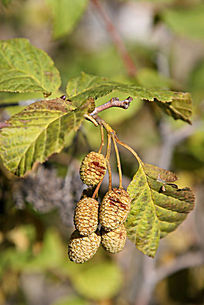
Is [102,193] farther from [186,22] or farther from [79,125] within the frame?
[186,22]

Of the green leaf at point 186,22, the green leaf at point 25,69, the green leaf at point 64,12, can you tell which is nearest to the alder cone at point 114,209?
the green leaf at point 25,69

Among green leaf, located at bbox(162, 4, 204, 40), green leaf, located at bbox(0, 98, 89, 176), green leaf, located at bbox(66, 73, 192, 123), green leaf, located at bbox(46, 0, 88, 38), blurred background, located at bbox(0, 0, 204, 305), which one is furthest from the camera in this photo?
green leaf, located at bbox(162, 4, 204, 40)

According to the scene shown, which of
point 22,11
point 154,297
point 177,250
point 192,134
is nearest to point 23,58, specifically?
point 192,134

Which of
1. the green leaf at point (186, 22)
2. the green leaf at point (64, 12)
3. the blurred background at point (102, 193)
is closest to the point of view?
the blurred background at point (102, 193)

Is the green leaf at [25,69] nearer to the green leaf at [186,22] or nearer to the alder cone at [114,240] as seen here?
the alder cone at [114,240]

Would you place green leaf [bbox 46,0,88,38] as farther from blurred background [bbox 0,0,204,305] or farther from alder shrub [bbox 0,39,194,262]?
alder shrub [bbox 0,39,194,262]

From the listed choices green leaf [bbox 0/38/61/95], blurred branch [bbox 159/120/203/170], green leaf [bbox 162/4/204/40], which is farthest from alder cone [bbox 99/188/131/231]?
green leaf [bbox 162/4/204/40]

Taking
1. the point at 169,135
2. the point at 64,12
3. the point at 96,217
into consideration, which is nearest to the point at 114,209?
the point at 96,217
